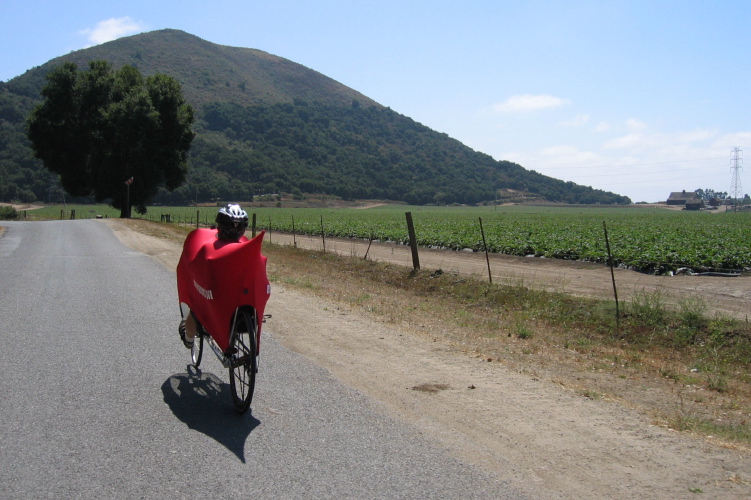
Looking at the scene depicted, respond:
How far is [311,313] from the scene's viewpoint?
1038cm

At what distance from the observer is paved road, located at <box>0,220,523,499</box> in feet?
12.8

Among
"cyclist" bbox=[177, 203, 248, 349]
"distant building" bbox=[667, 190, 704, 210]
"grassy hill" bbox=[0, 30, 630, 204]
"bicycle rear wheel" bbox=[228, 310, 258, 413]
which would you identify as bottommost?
"bicycle rear wheel" bbox=[228, 310, 258, 413]

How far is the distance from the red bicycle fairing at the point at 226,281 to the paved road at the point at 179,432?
2.41 feet

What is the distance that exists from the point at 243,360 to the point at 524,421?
237 cm

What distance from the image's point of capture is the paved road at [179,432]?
3.91 metres

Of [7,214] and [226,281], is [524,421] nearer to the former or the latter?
[226,281]

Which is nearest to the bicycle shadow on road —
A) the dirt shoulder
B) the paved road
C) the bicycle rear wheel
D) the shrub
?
the paved road

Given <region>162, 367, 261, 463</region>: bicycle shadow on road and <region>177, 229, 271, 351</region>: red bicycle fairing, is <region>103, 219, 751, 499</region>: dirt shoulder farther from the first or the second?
<region>177, 229, 271, 351</region>: red bicycle fairing

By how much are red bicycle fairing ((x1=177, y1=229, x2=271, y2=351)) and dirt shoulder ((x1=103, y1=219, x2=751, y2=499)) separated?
1491 mm

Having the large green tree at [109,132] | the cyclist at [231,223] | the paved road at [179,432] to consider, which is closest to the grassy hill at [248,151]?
the large green tree at [109,132]

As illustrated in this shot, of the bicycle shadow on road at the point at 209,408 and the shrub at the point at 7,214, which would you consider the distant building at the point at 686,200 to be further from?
the bicycle shadow on road at the point at 209,408

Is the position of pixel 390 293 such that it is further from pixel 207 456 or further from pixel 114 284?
pixel 207 456

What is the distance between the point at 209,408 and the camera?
5.43 m

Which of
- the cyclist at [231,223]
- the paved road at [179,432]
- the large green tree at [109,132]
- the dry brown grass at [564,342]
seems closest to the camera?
the paved road at [179,432]
